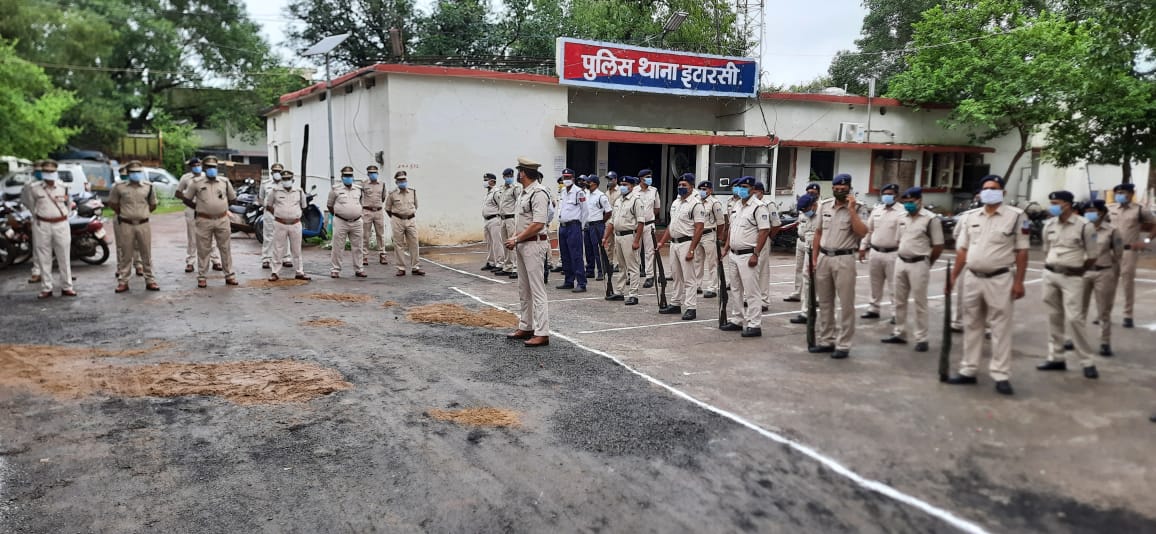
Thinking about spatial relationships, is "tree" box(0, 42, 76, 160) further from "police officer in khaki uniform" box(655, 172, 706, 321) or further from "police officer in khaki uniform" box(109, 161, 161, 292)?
"police officer in khaki uniform" box(655, 172, 706, 321)

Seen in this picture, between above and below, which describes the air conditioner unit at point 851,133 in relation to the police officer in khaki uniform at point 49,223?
above

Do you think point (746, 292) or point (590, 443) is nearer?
point (590, 443)

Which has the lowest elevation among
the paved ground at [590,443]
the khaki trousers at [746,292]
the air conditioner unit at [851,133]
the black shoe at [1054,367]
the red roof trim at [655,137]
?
the paved ground at [590,443]

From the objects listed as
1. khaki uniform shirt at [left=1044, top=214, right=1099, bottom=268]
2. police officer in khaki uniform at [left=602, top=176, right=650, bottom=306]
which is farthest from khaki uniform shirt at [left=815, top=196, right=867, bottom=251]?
police officer in khaki uniform at [left=602, top=176, right=650, bottom=306]

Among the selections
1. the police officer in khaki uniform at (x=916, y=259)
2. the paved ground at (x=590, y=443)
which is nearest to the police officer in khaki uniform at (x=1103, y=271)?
the paved ground at (x=590, y=443)

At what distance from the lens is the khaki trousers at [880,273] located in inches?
317

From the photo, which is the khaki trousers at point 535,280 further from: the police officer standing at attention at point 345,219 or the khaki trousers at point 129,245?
the khaki trousers at point 129,245

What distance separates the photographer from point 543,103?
654 inches

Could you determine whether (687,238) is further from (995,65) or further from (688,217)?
(995,65)

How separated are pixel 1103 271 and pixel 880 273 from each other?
2109mm

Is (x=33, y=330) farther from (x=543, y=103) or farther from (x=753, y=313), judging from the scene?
(x=543, y=103)

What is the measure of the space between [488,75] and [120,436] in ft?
40.1

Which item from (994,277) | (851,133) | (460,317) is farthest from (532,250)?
(851,133)

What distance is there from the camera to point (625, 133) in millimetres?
17094
